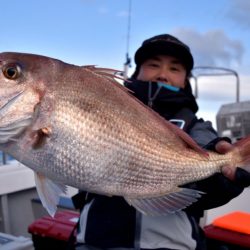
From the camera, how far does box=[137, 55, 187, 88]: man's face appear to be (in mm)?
3047

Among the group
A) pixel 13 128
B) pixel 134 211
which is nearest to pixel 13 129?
pixel 13 128

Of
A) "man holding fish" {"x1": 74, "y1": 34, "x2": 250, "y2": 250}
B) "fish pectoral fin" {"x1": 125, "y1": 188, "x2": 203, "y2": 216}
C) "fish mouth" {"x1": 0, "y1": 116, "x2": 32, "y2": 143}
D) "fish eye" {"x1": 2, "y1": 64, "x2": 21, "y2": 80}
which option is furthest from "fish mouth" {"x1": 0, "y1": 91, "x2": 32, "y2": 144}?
"man holding fish" {"x1": 74, "y1": 34, "x2": 250, "y2": 250}

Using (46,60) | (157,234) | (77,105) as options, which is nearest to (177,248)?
(157,234)

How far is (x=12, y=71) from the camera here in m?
1.86

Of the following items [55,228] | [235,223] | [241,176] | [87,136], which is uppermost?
[87,136]

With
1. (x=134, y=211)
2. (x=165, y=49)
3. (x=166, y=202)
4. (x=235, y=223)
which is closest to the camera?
(x=166, y=202)

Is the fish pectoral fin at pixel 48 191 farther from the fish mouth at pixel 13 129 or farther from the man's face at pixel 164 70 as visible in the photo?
the man's face at pixel 164 70

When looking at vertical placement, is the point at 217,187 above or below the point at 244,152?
below

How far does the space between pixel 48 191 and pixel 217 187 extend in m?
0.97

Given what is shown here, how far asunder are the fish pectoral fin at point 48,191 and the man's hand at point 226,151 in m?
0.84

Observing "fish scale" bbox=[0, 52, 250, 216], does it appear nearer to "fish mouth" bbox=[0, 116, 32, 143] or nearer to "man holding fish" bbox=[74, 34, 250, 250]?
"fish mouth" bbox=[0, 116, 32, 143]

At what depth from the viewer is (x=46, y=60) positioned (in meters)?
1.90

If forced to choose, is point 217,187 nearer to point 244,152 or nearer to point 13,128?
point 244,152

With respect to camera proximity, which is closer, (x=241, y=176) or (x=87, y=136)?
(x=87, y=136)
